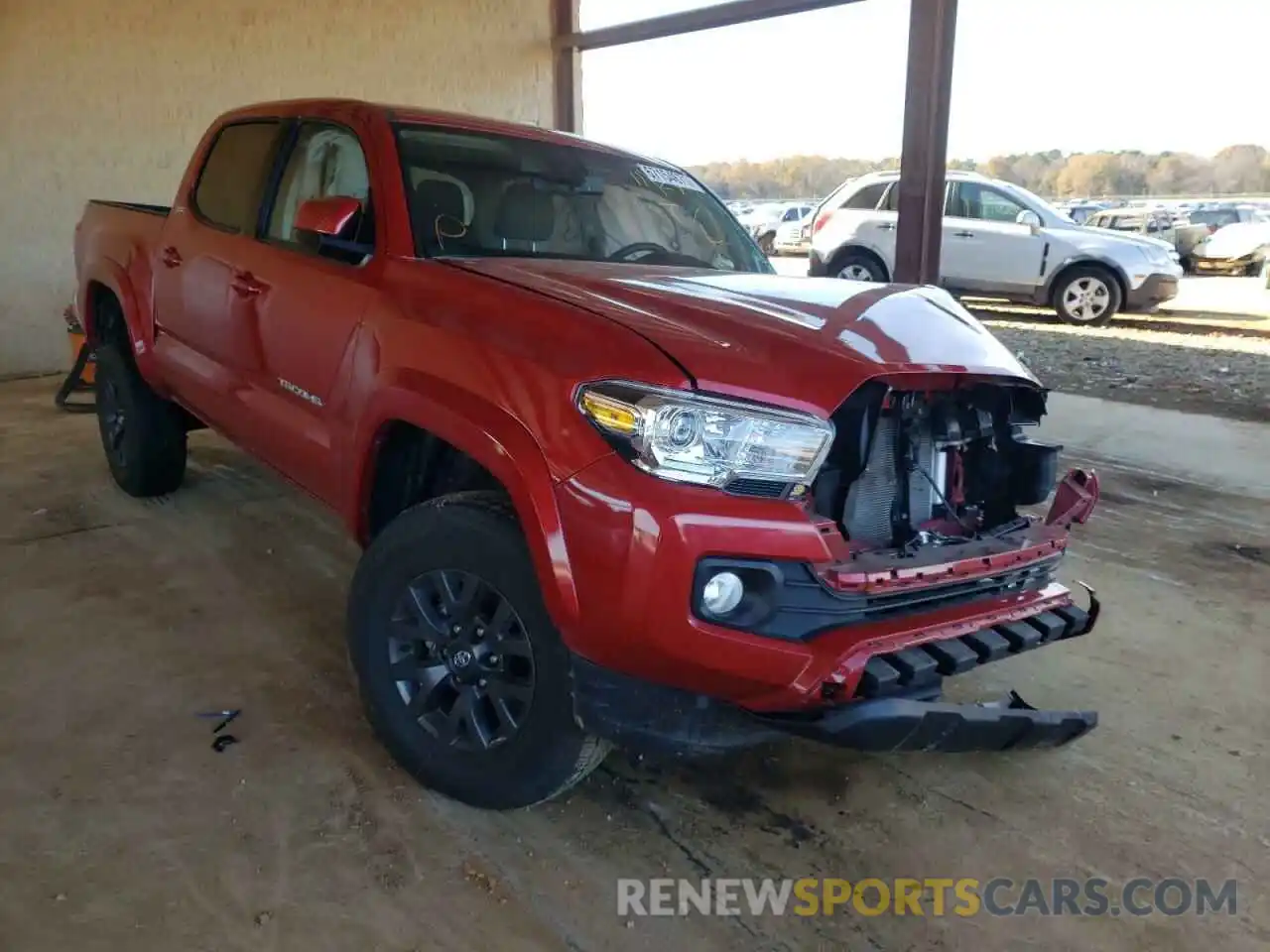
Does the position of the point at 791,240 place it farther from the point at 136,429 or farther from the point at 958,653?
the point at 958,653

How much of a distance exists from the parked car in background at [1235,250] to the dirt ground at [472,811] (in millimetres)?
16499

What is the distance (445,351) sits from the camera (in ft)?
7.91

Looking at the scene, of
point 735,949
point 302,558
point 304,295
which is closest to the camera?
point 735,949

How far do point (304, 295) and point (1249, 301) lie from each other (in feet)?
48.8

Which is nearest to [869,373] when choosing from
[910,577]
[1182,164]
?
[910,577]

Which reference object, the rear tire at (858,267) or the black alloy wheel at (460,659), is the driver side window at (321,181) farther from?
the rear tire at (858,267)

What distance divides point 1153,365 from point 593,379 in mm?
8731

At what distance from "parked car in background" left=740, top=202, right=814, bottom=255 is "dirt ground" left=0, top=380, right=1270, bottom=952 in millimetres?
16872

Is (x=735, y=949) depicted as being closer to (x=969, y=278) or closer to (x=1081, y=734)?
(x=1081, y=734)

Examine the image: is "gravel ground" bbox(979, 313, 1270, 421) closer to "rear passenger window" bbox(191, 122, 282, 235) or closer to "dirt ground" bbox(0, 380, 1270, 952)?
"dirt ground" bbox(0, 380, 1270, 952)

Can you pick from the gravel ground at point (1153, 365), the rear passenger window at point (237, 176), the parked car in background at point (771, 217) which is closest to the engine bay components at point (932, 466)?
the rear passenger window at point (237, 176)

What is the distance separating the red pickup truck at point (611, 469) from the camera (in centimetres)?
199

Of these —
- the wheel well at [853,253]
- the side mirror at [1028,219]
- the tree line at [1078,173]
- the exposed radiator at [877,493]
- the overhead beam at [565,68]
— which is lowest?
the exposed radiator at [877,493]

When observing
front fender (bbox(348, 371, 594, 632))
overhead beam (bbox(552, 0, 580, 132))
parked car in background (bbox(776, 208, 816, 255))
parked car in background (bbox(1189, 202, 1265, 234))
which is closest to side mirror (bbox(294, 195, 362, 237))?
front fender (bbox(348, 371, 594, 632))
